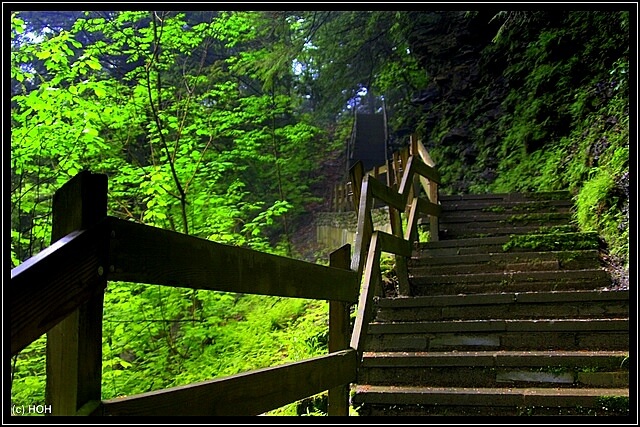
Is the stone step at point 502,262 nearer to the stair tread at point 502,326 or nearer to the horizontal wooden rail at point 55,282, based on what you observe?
the stair tread at point 502,326

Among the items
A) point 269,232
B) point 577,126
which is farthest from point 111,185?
point 269,232

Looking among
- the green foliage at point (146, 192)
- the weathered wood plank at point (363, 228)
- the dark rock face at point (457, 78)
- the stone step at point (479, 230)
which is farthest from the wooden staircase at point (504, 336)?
the dark rock face at point (457, 78)

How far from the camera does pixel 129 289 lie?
6473 millimetres

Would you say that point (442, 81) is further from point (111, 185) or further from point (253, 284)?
point (253, 284)

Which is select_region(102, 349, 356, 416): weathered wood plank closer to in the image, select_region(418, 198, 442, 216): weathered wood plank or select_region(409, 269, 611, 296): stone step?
select_region(409, 269, 611, 296): stone step

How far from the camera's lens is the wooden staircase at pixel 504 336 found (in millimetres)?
3775

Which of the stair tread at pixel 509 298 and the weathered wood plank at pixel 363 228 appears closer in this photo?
the weathered wood plank at pixel 363 228

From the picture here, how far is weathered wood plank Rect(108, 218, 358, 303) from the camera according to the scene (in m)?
1.27

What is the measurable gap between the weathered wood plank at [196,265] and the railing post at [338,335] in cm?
55

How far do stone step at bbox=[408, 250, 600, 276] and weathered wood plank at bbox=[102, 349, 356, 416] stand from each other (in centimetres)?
344

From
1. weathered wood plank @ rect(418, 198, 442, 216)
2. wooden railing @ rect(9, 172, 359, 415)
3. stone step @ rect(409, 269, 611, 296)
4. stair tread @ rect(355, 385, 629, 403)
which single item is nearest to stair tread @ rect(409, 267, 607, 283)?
stone step @ rect(409, 269, 611, 296)

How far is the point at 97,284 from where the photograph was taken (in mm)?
1175

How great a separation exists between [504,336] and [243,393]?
3243 mm
